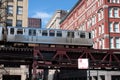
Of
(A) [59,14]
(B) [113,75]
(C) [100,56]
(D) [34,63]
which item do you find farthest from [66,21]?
(D) [34,63]

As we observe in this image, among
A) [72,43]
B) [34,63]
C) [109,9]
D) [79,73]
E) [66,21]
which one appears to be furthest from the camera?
[66,21]

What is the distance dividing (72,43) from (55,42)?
11.0ft

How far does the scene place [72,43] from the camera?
175ft

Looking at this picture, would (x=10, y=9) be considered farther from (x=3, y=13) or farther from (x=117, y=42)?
(x=117, y=42)

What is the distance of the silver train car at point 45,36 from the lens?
4962 centimetres

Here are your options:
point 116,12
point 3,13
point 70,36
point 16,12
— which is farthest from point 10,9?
point 70,36

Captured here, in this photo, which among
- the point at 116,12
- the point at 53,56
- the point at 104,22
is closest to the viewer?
the point at 53,56

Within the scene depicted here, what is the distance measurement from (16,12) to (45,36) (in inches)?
1270

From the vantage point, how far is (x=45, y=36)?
51500 mm

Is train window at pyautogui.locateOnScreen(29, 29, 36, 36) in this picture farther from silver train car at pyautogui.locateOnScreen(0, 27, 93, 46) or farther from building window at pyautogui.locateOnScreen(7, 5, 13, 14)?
building window at pyautogui.locateOnScreen(7, 5, 13, 14)

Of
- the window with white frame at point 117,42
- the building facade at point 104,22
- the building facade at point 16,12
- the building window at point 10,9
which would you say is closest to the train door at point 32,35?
the building facade at point 104,22

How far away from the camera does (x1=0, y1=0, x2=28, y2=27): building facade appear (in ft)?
263

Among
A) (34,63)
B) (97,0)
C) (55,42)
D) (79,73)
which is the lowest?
(79,73)

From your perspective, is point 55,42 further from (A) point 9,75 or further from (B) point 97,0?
(B) point 97,0
